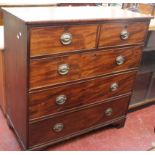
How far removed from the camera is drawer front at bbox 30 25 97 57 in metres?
1.12

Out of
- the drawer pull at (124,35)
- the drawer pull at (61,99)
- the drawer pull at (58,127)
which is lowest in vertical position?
the drawer pull at (58,127)

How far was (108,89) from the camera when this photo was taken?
158cm

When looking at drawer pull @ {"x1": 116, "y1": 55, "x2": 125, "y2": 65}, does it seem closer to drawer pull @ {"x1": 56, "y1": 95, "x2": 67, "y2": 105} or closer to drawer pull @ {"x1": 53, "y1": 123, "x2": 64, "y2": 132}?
drawer pull @ {"x1": 56, "y1": 95, "x2": 67, "y2": 105}

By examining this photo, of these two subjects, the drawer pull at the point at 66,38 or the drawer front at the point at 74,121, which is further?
the drawer front at the point at 74,121

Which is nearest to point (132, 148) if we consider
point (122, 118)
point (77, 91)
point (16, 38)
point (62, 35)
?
point (122, 118)

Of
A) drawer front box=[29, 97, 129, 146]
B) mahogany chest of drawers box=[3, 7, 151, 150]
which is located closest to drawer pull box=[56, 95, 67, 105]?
mahogany chest of drawers box=[3, 7, 151, 150]

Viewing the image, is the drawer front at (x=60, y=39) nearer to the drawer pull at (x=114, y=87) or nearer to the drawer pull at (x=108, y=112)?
the drawer pull at (x=114, y=87)

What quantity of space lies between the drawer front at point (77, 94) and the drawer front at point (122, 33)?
24cm

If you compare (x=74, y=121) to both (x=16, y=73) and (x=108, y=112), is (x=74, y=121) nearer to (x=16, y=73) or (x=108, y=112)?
(x=108, y=112)

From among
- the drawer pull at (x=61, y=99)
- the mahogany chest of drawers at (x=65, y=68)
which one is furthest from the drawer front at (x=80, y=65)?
the drawer pull at (x=61, y=99)

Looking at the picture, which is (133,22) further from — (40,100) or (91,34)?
(40,100)

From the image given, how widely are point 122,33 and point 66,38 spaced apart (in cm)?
40

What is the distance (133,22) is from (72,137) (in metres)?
0.89

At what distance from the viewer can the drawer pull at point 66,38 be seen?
119 cm
